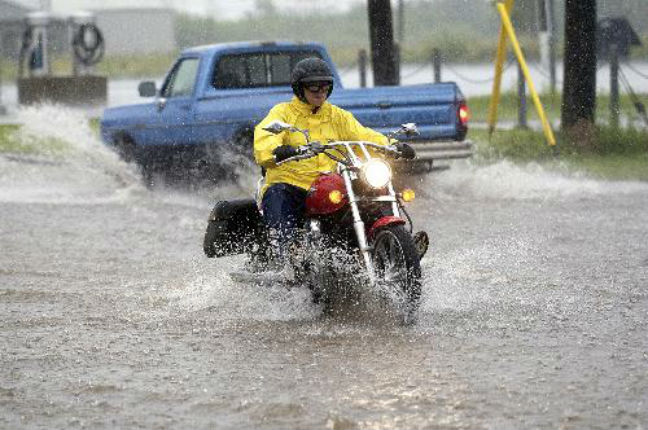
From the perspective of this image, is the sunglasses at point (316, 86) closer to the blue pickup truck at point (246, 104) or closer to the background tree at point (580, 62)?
the blue pickup truck at point (246, 104)

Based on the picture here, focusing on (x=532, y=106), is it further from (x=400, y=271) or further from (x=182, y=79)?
(x=400, y=271)

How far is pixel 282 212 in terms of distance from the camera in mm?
9742

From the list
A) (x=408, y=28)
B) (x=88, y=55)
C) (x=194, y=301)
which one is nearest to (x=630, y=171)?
(x=194, y=301)

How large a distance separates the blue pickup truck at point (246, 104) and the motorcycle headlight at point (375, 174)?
7281 mm

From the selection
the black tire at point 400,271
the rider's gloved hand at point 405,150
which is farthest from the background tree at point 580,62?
the black tire at point 400,271

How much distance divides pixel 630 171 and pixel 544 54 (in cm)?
1511

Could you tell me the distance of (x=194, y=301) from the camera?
10.2m

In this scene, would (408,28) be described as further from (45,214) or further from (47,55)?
(45,214)

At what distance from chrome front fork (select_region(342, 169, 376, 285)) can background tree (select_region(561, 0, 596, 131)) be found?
40.4ft

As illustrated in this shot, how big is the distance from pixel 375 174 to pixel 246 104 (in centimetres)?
769

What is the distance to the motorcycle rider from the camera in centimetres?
973

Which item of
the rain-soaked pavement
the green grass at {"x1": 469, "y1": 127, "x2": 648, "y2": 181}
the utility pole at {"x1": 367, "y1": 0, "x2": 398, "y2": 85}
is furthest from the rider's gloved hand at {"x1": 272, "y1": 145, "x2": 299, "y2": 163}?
the utility pole at {"x1": 367, "y1": 0, "x2": 398, "y2": 85}

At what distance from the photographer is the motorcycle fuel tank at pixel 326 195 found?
9.45 meters

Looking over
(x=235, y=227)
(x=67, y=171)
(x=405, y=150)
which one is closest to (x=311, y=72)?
(x=405, y=150)
